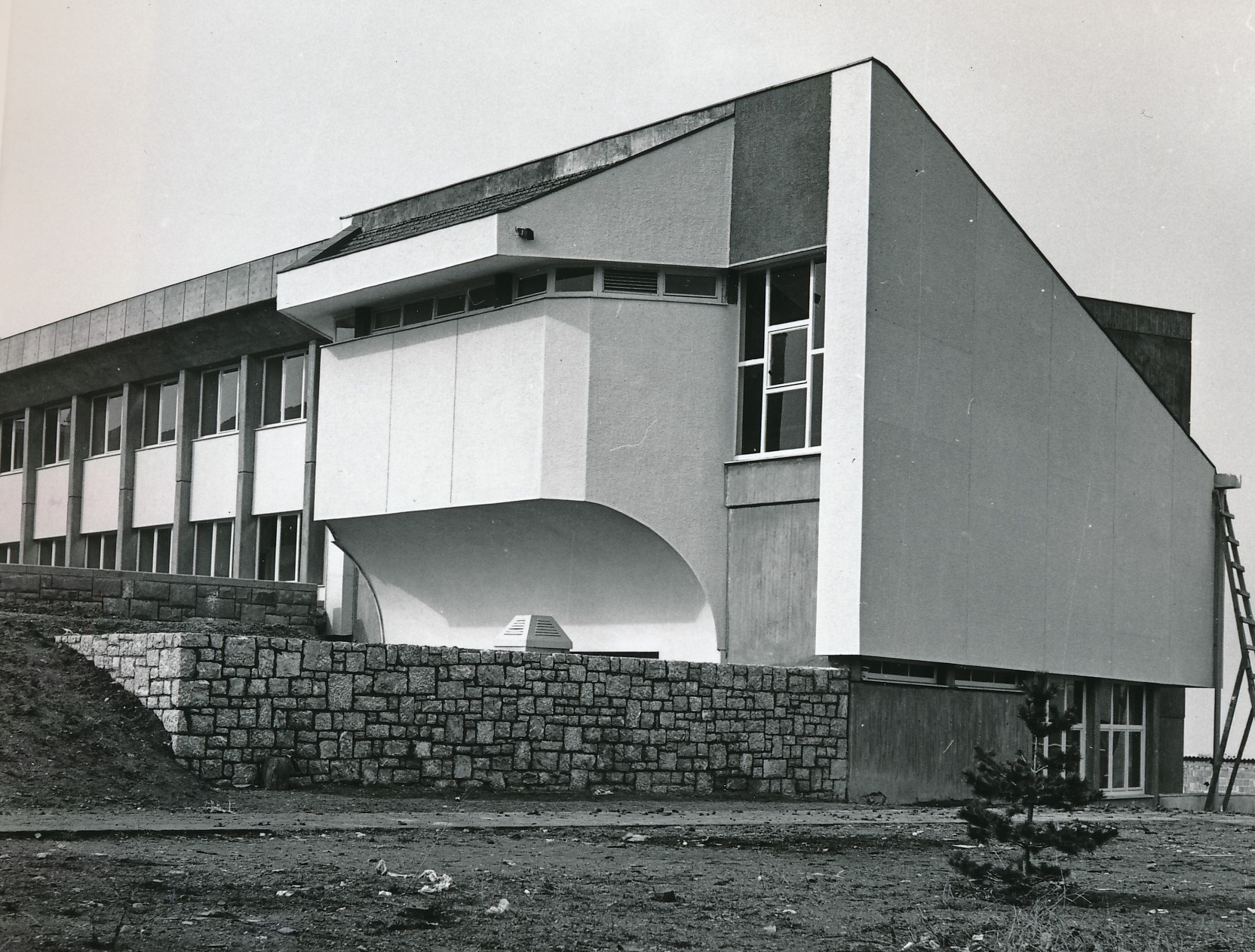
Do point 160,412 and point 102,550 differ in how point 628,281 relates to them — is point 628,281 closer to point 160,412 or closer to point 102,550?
point 160,412

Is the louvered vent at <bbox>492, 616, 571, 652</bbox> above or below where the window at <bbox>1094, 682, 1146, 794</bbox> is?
above

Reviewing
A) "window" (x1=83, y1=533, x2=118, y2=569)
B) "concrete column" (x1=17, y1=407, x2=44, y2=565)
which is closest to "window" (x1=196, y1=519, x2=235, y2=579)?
"window" (x1=83, y1=533, x2=118, y2=569)

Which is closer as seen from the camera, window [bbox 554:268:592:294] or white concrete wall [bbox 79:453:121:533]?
window [bbox 554:268:592:294]

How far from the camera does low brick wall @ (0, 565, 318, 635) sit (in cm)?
2577

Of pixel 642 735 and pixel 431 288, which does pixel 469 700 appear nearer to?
pixel 642 735

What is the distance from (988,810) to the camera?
10766 mm

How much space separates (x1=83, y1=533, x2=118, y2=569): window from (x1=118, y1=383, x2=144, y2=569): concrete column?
503 millimetres

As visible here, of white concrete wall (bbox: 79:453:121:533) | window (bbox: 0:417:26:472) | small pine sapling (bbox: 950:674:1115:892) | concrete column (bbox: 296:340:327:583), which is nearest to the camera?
small pine sapling (bbox: 950:674:1115:892)

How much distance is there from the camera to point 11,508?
4316cm

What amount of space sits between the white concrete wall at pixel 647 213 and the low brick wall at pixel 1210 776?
21.7 metres

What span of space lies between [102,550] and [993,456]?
79.8 feet

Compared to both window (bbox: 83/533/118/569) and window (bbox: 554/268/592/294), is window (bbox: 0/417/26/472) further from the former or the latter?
window (bbox: 554/268/592/294)

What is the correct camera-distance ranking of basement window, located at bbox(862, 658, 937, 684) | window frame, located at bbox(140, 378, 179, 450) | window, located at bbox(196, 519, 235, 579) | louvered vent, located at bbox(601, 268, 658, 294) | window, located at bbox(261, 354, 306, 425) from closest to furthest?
basement window, located at bbox(862, 658, 937, 684)
louvered vent, located at bbox(601, 268, 658, 294)
window, located at bbox(261, 354, 306, 425)
window, located at bbox(196, 519, 235, 579)
window frame, located at bbox(140, 378, 179, 450)

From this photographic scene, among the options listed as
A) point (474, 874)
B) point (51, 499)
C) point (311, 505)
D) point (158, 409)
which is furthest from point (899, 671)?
point (51, 499)
